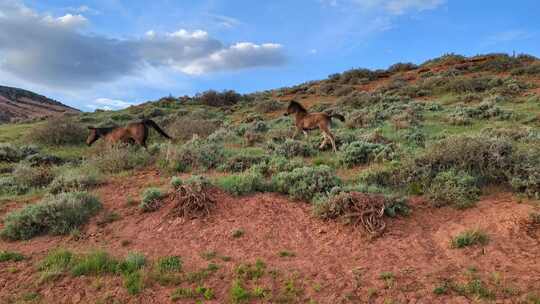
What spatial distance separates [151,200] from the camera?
7.52 m

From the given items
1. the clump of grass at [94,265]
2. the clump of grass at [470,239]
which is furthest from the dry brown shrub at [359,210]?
the clump of grass at [94,265]

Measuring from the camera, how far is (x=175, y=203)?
7.31 metres

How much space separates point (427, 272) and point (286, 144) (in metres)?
7.23

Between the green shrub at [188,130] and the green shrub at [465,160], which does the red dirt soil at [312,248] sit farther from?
the green shrub at [188,130]

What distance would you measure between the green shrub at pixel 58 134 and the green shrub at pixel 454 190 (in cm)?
1562

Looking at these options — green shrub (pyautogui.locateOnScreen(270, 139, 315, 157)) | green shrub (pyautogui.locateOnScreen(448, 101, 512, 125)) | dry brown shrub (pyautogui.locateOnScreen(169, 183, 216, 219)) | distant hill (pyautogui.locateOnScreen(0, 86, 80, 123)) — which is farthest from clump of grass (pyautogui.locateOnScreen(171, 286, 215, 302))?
distant hill (pyautogui.locateOnScreen(0, 86, 80, 123))

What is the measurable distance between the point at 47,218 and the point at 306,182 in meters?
4.76

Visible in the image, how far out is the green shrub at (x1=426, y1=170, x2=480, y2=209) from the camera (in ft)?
22.7

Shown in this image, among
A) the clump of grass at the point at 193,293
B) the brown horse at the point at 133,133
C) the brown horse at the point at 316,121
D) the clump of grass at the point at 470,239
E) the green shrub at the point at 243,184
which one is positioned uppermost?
the brown horse at the point at 316,121

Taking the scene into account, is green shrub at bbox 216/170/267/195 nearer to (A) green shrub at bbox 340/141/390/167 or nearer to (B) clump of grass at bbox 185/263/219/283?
(B) clump of grass at bbox 185/263/219/283

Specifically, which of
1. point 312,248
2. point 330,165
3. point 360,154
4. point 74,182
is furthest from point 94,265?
point 360,154

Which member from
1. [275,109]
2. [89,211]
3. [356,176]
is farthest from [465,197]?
[275,109]

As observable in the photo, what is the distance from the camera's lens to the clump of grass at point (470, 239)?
5.62m

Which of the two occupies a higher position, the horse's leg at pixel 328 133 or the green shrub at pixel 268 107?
the green shrub at pixel 268 107
